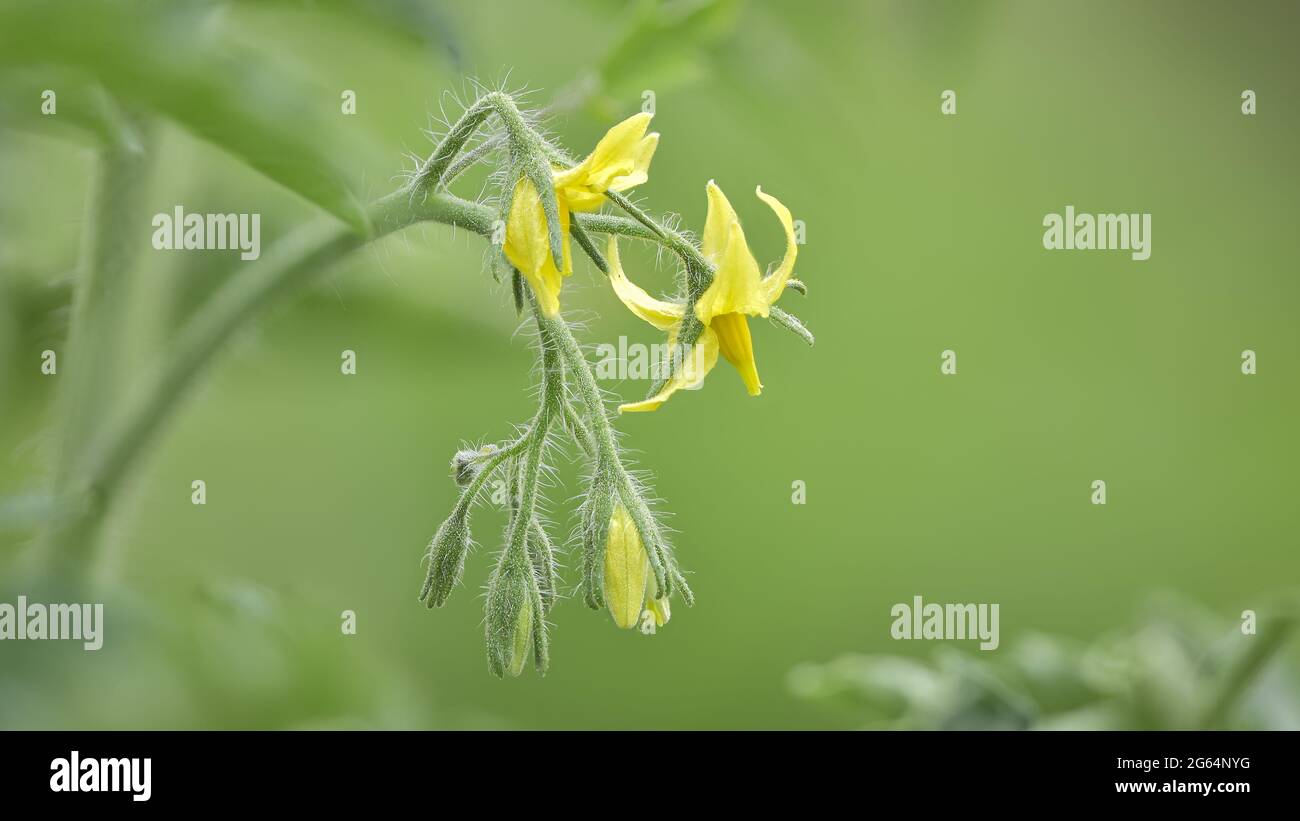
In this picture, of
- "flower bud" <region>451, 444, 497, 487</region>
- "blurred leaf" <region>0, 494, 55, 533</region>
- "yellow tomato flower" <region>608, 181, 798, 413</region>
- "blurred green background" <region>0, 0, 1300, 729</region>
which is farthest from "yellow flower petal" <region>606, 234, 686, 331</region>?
"blurred green background" <region>0, 0, 1300, 729</region>

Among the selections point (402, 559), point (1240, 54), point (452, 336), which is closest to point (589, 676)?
point (402, 559)

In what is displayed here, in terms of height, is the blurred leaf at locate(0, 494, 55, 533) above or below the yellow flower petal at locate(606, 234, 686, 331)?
below

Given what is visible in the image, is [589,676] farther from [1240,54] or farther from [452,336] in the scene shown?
[1240,54]

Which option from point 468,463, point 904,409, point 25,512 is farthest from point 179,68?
point 904,409

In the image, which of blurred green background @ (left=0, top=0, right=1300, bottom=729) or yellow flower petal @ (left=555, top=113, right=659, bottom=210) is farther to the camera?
blurred green background @ (left=0, top=0, right=1300, bottom=729)

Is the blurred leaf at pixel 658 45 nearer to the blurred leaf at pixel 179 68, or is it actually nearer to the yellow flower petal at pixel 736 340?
the yellow flower petal at pixel 736 340

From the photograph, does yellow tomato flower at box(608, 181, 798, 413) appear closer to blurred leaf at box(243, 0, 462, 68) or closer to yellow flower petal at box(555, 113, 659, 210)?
yellow flower petal at box(555, 113, 659, 210)

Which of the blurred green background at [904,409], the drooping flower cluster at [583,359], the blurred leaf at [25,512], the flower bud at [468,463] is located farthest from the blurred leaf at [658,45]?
the blurred green background at [904,409]
